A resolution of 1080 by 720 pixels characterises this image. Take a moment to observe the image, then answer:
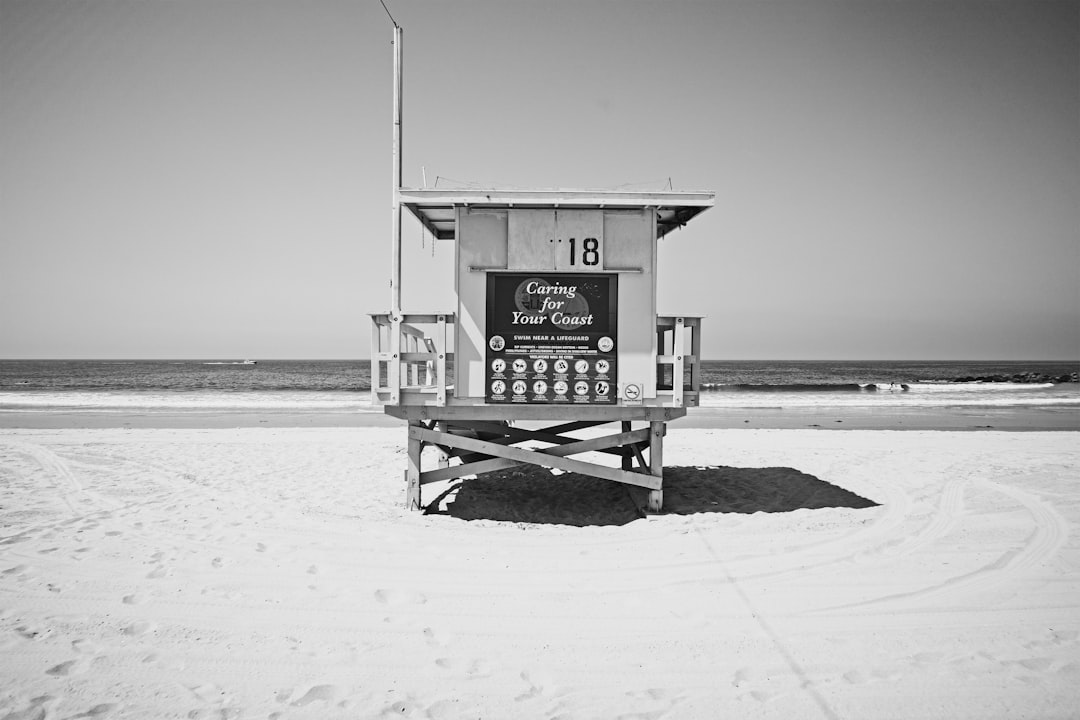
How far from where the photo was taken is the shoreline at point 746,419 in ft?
62.1

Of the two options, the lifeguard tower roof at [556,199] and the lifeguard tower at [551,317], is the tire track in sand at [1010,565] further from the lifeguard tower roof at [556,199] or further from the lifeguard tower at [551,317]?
the lifeguard tower roof at [556,199]

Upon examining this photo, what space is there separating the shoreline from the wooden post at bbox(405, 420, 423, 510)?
38.1 ft

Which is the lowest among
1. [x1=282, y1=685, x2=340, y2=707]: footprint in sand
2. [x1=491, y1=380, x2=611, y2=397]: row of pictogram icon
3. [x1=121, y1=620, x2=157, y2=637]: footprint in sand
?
[x1=282, y1=685, x2=340, y2=707]: footprint in sand

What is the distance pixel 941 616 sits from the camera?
4793mm

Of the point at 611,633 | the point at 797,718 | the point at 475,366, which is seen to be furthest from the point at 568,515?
the point at 797,718

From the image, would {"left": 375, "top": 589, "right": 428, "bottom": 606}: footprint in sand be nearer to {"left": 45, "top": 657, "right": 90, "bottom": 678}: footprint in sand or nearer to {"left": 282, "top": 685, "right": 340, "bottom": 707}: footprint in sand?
{"left": 282, "top": 685, "right": 340, "bottom": 707}: footprint in sand

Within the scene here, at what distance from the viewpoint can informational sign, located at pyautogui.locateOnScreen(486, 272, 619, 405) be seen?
7395 mm

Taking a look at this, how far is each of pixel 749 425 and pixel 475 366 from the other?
14602mm

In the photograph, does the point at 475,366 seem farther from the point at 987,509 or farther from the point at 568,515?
the point at 987,509

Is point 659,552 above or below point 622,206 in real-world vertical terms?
below

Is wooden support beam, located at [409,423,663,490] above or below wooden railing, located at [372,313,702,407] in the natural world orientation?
below

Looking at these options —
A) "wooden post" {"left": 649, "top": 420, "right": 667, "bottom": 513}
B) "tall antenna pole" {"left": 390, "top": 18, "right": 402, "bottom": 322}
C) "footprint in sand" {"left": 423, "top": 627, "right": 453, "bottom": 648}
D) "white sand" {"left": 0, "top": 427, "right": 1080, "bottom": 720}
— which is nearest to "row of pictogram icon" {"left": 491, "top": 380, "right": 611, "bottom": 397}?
"wooden post" {"left": 649, "top": 420, "right": 667, "bottom": 513}

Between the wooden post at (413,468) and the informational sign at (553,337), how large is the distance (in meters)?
1.22

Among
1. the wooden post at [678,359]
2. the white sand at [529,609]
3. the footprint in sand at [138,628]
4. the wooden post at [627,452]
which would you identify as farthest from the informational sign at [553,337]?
the footprint in sand at [138,628]
